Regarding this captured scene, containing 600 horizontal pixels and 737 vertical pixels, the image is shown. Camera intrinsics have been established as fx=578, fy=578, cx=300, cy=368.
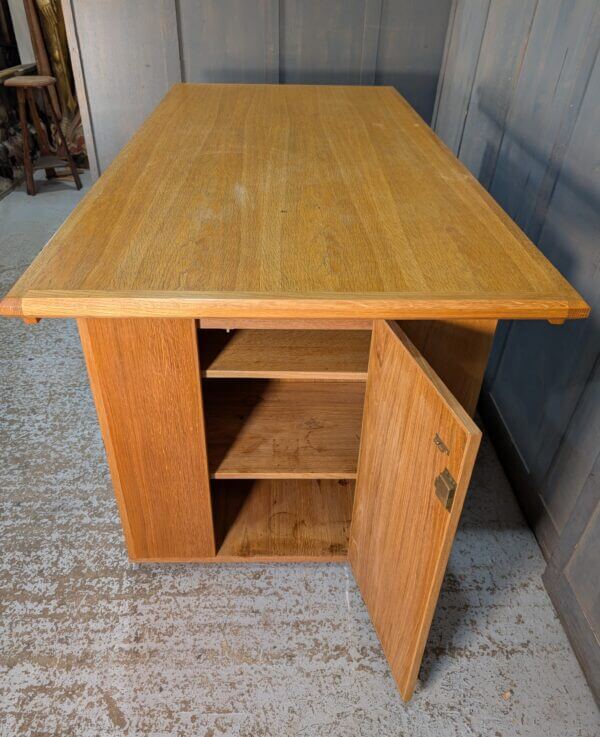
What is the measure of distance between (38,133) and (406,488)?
3.99 metres

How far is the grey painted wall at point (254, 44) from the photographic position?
9.30 ft

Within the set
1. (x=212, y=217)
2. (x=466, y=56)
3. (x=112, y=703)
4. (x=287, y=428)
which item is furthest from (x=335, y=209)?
(x=466, y=56)

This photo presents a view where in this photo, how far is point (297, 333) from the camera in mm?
1315

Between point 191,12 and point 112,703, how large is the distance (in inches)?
116

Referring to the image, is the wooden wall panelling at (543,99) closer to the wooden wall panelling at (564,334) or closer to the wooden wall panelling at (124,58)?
the wooden wall panelling at (564,334)

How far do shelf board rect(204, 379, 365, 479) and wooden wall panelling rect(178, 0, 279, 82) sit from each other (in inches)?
82.3

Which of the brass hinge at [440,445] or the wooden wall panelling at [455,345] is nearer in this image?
the brass hinge at [440,445]

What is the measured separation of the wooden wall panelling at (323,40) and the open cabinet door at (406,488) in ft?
7.82

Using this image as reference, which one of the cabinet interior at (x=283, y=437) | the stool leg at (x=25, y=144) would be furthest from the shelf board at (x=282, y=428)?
the stool leg at (x=25, y=144)

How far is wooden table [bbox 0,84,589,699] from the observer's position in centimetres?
97

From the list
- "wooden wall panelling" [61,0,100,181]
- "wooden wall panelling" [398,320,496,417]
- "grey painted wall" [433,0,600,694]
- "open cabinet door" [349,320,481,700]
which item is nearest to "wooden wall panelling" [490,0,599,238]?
"grey painted wall" [433,0,600,694]

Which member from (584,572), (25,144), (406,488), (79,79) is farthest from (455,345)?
(25,144)

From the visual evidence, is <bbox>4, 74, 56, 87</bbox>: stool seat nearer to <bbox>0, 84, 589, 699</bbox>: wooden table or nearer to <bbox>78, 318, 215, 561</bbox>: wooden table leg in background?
<bbox>0, 84, 589, 699</bbox>: wooden table

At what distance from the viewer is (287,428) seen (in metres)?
1.46
